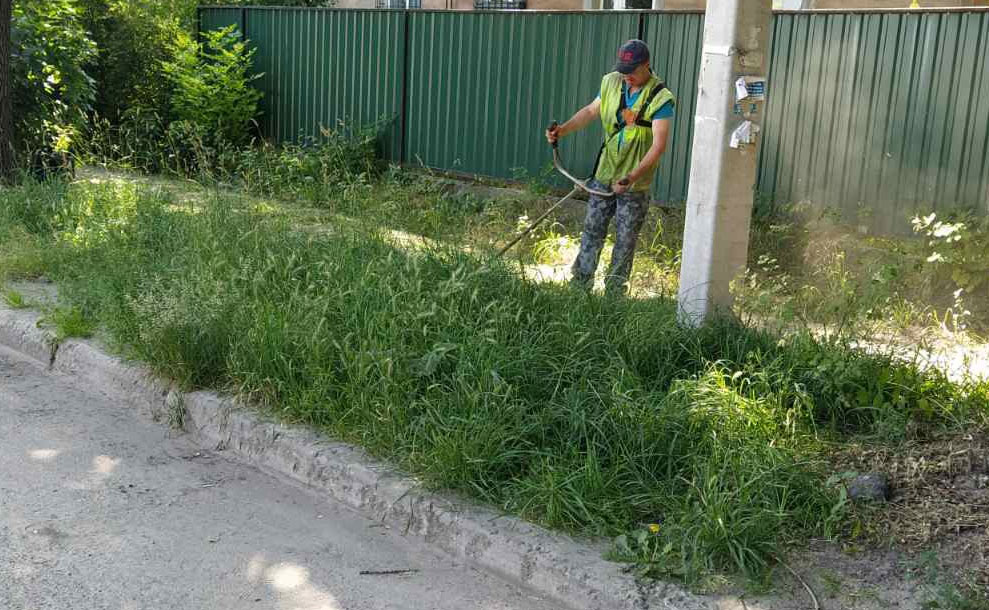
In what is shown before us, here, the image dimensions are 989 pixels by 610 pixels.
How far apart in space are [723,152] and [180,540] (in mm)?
3306

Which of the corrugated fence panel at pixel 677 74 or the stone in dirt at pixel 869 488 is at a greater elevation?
the corrugated fence panel at pixel 677 74

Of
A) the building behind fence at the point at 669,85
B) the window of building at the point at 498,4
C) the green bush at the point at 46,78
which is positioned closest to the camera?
the building behind fence at the point at 669,85

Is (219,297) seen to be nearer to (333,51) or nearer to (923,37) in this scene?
(923,37)

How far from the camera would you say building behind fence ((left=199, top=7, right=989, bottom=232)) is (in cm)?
795

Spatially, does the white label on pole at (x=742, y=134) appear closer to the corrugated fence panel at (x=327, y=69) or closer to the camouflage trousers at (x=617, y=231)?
the camouflage trousers at (x=617, y=231)

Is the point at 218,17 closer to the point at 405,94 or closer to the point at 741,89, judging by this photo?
the point at 405,94

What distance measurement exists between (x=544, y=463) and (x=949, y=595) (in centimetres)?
151

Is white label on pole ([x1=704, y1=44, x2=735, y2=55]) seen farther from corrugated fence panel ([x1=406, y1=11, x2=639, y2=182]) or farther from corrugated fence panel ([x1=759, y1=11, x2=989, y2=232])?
corrugated fence panel ([x1=406, y1=11, x2=639, y2=182])

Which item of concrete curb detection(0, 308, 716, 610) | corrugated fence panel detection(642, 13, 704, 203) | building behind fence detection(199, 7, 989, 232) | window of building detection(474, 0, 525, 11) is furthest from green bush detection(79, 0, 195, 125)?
concrete curb detection(0, 308, 716, 610)

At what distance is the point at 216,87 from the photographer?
13.0 m

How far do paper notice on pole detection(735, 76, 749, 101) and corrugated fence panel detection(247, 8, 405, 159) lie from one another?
22.2 ft

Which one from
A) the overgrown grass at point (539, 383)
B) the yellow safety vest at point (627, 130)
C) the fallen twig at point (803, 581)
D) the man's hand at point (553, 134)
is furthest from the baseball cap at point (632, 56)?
the fallen twig at point (803, 581)

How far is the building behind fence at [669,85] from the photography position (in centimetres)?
795

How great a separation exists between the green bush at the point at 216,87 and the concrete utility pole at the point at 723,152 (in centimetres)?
802
